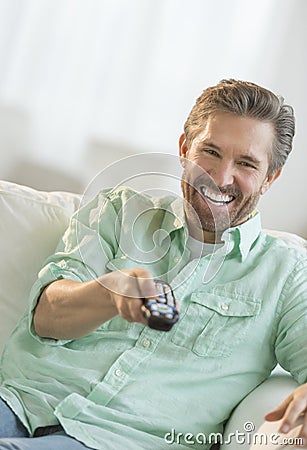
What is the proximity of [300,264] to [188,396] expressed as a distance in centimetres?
35

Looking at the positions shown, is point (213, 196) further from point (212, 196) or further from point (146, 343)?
point (146, 343)

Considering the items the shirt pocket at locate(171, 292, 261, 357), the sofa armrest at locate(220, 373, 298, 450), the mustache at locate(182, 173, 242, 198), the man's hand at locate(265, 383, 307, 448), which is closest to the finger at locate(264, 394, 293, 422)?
the man's hand at locate(265, 383, 307, 448)

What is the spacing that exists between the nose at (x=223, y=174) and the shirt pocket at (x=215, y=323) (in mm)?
221

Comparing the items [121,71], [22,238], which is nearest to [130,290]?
[22,238]

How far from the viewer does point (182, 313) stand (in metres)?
1.56

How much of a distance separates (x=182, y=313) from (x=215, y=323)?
7cm

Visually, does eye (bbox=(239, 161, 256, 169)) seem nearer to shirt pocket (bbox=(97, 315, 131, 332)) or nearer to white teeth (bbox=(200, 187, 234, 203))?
white teeth (bbox=(200, 187, 234, 203))

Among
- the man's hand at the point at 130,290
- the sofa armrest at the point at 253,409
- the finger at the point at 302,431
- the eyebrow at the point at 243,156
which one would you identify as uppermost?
the eyebrow at the point at 243,156

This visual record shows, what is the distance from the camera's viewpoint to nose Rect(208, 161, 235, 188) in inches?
59.9

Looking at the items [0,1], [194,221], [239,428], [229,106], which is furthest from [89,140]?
[239,428]

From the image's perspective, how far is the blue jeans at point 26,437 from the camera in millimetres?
1305

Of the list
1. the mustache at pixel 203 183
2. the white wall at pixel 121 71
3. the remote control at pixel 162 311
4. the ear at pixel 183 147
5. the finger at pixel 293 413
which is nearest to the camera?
the remote control at pixel 162 311

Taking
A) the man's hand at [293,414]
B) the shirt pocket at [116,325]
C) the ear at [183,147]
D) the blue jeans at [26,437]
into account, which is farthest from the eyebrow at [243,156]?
the blue jeans at [26,437]

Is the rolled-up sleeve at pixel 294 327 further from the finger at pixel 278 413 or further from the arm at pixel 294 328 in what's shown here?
the finger at pixel 278 413
